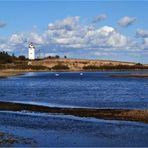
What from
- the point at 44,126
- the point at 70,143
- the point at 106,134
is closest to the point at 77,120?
the point at 44,126

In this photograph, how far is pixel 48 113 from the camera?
41.8 meters

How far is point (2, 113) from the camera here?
4247 cm

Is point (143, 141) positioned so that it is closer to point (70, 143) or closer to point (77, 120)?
point (70, 143)

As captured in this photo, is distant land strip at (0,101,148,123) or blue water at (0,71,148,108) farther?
blue water at (0,71,148,108)

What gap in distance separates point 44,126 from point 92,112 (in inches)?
376

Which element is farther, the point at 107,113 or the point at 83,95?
the point at 83,95

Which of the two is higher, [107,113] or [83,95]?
[107,113]

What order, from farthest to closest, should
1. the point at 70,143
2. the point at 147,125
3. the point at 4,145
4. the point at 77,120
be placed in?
the point at 77,120 → the point at 147,125 → the point at 70,143 → the point at 4,145

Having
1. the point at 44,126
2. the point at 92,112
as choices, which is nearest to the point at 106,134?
the point at 44,126

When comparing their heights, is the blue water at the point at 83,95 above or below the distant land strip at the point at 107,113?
below

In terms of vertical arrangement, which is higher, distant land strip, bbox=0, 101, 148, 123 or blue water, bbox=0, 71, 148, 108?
distant land strip, bbox=0, 101, 148, 123

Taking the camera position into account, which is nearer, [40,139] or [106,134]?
[40,139]

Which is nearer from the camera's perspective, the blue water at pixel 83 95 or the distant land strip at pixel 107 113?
the distant land strip at pixel 107 113

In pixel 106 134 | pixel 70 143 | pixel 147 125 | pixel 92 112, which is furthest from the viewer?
pixel 92 112
